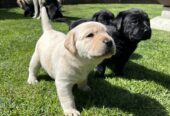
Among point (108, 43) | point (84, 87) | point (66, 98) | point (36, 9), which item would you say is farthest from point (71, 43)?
point (36, 9)

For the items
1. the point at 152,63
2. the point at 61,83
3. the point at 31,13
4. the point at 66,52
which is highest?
the point at 66,52

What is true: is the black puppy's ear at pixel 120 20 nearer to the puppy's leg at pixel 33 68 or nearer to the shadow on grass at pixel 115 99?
the shadow on grass at pixel 115 99

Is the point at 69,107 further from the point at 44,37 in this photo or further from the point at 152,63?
the point at 152,63

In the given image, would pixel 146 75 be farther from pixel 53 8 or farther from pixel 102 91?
pixel 53 8

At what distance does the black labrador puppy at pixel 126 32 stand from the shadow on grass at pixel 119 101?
0.56 metres

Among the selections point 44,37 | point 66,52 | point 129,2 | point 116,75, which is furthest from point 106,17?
point 129,2

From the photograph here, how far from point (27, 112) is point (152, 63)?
2759 millimetres

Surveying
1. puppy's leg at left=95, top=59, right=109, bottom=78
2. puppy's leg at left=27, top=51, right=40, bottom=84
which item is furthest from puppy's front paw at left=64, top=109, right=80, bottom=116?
puppy's leg at left=95, top=59, right=109, bottom=78

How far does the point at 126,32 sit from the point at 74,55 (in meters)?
1.31

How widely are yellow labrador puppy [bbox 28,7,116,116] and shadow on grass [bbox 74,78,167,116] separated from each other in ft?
0.66

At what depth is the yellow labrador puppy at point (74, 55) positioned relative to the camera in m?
3.24

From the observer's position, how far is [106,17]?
545cm

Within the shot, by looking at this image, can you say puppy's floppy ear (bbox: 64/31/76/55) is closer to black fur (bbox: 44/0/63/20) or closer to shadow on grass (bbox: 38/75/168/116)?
shadow on grass (bbox: 38/75/168/116)

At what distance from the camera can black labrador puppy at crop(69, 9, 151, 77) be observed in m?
4.36
